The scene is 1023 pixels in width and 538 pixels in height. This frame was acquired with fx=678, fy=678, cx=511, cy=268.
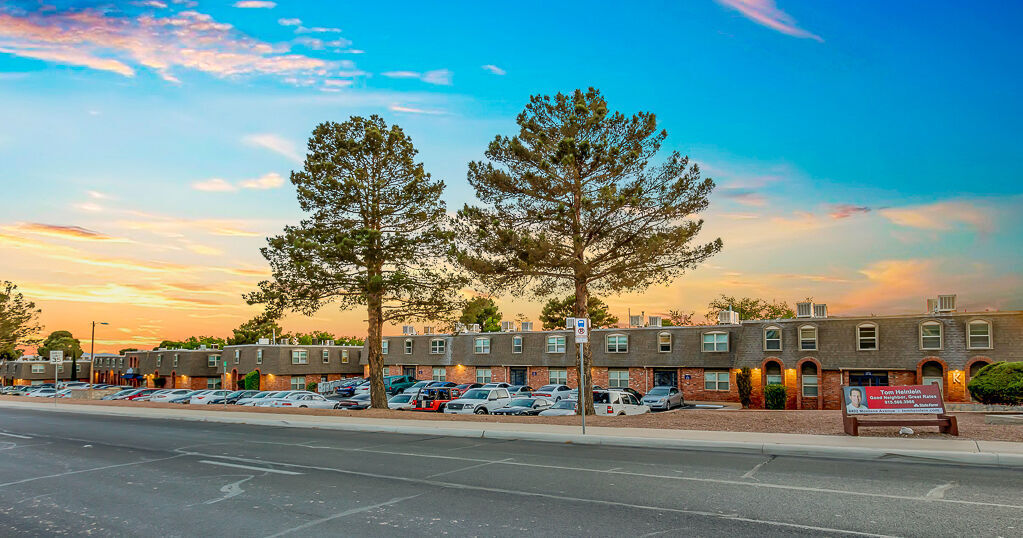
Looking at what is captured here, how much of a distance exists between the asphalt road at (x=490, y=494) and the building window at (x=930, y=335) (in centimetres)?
3259

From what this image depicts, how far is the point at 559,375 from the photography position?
182ft

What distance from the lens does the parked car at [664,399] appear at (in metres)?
39.2

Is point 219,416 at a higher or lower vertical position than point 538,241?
lower

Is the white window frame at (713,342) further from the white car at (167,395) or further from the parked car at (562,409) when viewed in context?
the white car at (167,395)

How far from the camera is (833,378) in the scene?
4288cm

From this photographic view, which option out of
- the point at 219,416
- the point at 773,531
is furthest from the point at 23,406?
the point at 773,531

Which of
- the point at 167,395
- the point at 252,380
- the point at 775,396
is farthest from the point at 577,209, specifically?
the point at 252,380

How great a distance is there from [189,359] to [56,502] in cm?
7639

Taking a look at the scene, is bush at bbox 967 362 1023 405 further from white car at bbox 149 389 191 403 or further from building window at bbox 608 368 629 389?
white car at bbox 149 389 191 403

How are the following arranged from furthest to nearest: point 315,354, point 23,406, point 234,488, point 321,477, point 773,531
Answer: point 315,354 → point 23,406 → point 321,477 → point 234,488 → point 773,531

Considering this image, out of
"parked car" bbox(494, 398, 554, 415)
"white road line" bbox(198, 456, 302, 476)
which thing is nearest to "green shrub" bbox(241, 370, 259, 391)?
"parked car" bbox(494, 398, 554, 415)

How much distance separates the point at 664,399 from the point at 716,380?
34.1 feet

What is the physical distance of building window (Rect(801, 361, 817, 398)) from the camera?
43281 mm

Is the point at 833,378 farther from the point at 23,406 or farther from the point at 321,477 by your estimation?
the point at 23,406
